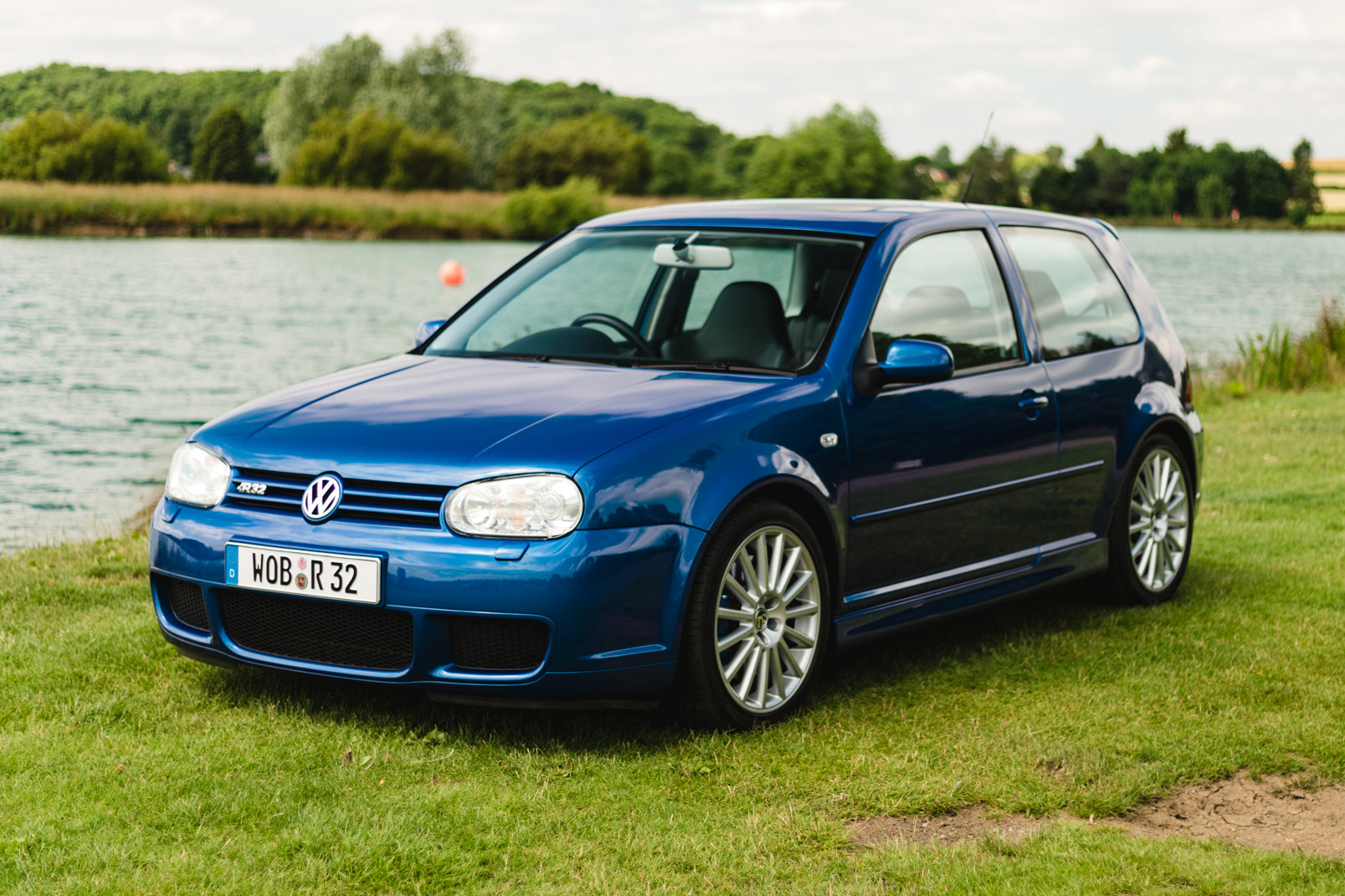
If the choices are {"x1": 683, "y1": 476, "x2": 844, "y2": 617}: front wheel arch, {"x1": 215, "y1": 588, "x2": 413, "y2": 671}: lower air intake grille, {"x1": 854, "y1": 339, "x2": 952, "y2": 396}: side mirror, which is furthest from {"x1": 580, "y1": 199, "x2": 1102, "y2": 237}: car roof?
{"x1": 215, "y1": 588, "x2": 413, "y2": 671}: lower air intake grille

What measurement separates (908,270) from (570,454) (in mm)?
1792

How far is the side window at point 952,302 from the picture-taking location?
17.0 ft

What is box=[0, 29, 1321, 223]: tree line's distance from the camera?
7331 cm

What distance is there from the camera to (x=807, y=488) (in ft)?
15.1

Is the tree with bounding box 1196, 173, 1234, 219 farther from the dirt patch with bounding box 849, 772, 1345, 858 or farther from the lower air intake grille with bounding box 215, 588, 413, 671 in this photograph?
the lower air intake grille with bounding box 215, 588, 413, 671

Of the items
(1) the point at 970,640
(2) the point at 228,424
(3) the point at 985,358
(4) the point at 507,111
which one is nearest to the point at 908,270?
(3) the point at 985,358

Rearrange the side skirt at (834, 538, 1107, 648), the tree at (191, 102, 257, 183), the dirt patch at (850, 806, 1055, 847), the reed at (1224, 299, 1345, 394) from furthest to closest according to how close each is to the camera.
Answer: the tree at (191, 102, 257, 183) → the reed at (1224, 299, 1345, 394) → the side skirt at (834, 538, 1107, 648) → the dirt patch at (850, 806, 1055, 847)

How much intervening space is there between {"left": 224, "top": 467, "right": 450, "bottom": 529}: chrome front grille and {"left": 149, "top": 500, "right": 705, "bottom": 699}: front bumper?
34 mm

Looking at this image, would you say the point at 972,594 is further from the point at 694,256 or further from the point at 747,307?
the point at 694,256

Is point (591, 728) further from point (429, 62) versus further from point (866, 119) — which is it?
point (429, 62)

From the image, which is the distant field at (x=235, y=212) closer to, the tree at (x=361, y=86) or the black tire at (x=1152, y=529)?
the tree at (x=361, y=86)

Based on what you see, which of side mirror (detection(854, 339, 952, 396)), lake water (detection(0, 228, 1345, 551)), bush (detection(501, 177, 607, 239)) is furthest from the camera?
bush (detection(501, 177, 607, 239))

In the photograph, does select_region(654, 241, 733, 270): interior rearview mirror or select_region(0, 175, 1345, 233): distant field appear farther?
select_region(0, 175, 1345, 233): distant field

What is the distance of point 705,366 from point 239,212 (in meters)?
52.5
